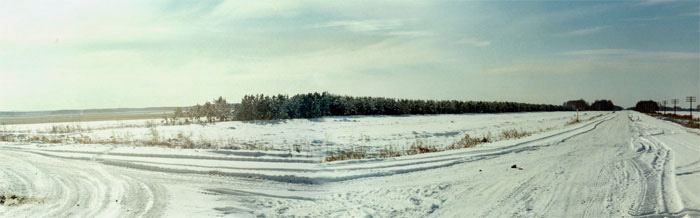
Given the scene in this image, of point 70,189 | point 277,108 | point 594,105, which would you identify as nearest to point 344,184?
point 70,189

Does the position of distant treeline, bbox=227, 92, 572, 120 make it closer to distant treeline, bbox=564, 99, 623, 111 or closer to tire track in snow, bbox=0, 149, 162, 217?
tire track in snow, bbox=0, 149, 162, 217

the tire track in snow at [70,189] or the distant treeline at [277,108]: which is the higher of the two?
the distant treeline at [277,108]

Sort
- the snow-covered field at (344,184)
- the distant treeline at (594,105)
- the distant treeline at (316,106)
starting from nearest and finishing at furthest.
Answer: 1. the snow-covered field at (344,184)
2. the distant treeline at (316,106)
3. the distant treeline at (594,105)

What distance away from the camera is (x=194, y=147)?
36.1ft

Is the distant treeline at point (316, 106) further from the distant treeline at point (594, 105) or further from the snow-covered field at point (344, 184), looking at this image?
the distant treeline at point (594, 105)

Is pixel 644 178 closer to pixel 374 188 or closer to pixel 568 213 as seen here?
pixel 568 213

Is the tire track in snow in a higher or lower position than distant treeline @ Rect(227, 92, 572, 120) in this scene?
lower

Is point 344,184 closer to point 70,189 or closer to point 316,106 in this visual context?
point 70,189

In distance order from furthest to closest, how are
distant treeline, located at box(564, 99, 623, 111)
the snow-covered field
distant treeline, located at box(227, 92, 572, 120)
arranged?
distant treeline, located at box(564, 99, 623, 111) < distant treeline, located at box(227, 92, 572, 120) < the snow-covered field

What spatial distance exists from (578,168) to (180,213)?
23.3 feet

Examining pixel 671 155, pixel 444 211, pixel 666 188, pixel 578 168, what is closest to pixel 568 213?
pixel 444 211

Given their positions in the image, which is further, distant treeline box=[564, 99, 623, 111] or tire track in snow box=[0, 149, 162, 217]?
distant treeline box=[564, 99, 623, 111]

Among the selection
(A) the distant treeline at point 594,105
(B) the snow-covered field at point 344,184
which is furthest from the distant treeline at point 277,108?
(A) the distant treeline at point 594,105

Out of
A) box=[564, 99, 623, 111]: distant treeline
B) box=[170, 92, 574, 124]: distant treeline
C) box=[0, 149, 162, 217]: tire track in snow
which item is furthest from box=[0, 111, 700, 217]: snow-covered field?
box=[564, 99, 623, 111]: distant treeline
